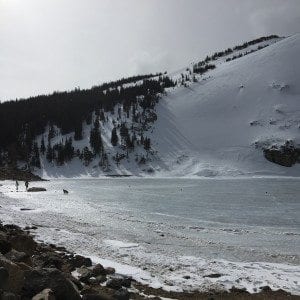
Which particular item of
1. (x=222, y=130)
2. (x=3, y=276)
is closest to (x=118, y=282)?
(x=3, y=276)

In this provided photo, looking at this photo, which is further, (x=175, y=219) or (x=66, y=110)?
(x=66, y=110)

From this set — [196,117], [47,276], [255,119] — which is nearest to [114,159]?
[196,117]

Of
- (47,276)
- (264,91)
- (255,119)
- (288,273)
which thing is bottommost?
(288,273)

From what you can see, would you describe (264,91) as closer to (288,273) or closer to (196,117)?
(196,117)

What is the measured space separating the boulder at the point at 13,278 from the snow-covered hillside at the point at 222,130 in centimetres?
12120

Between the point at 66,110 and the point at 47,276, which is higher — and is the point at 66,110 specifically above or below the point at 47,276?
above

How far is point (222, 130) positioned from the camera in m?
168

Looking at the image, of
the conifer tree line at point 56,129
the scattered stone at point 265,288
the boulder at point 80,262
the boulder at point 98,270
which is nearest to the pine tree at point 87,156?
the conifer tree line at point 56,129

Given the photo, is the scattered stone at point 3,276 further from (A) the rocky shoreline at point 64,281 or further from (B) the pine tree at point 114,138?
(B) the pine tree at point 114,138

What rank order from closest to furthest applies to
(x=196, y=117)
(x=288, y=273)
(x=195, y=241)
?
1. (x=288, y=273)
2. (x=195, y=241)
3. (x=196, y=117)

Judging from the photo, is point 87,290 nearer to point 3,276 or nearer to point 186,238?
point 3,276

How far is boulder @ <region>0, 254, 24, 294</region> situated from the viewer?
436 inches

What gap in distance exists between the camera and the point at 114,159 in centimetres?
15862

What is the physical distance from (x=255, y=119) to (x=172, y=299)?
522 feet
